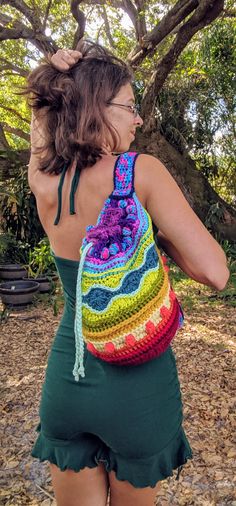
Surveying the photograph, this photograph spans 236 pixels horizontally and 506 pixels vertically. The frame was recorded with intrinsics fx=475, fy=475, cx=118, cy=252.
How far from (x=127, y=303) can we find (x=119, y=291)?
0.10 ft

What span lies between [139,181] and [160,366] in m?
0.41

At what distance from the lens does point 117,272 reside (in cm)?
92

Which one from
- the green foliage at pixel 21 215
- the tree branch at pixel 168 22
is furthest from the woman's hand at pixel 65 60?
the tree branch at pixel 168 22

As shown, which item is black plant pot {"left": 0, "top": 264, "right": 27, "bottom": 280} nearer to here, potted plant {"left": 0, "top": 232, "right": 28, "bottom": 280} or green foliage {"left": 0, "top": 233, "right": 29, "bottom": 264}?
potted plant {"left": 0, "top": 232, "right": 28, "bottom": 280}

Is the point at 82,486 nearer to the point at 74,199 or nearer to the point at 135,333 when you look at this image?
the point at 135,333

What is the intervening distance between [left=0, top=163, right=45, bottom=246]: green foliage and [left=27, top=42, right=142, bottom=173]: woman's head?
542cm

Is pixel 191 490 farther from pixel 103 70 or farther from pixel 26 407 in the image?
pixel 103 70

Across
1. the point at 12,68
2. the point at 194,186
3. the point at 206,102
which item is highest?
the point at 12,68

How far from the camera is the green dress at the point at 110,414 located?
3.33 feet

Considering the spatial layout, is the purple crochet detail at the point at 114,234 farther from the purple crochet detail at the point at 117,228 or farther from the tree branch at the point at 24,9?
the tree branch at the point at 24,9

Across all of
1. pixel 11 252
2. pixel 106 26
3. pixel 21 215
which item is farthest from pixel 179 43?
pixel 106 26

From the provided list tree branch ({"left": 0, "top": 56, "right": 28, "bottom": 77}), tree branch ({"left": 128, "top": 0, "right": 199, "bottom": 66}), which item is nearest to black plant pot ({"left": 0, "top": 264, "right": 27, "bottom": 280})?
tree branch ({"left": 128, "top": 0, "right": 199, "bottom": 66})

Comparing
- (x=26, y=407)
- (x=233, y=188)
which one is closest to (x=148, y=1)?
(x=233, y=188)

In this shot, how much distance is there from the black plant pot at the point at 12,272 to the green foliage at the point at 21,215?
82cm
